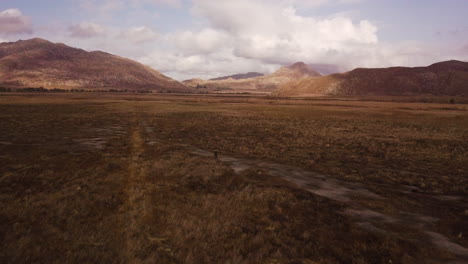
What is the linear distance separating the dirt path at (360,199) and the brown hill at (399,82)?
148 meters

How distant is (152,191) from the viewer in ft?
34.2

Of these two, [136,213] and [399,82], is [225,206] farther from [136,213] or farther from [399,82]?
[399,82]

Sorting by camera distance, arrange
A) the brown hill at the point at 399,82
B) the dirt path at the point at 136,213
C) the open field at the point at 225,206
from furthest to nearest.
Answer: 1. the brown hill at the point at 399,82
2. the open field at the point at 225,206
3. the dirt path at the point at 136,213

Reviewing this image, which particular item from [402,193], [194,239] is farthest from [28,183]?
[402,193]

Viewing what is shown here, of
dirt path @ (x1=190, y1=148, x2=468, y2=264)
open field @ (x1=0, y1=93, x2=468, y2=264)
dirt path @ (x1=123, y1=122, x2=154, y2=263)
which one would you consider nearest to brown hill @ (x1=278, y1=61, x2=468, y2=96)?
open field @ (x1=0, y1=93, x2=468, y2=264)

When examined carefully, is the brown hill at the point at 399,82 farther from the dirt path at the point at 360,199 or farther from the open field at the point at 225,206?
the dirt path at the point at 360,199

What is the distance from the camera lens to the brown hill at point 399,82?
139m

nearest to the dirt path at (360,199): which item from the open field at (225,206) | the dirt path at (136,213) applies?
the open field at (225,206)

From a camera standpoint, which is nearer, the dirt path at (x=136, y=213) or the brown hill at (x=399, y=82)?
the dirt path at (x=136, y=213)

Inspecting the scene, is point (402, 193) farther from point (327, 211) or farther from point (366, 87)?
point (366, 87)

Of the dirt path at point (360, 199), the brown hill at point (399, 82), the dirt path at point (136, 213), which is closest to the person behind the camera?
the dirt path at point (136, 213)

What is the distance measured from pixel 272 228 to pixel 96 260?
4334mm

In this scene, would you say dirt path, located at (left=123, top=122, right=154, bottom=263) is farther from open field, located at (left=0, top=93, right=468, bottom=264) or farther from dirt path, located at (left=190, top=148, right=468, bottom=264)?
dirt path, located at (left=190, top=148, right=468, bottom=264)

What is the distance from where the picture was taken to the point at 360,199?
10.7 metres
